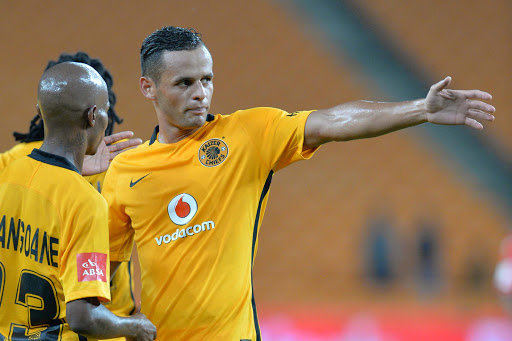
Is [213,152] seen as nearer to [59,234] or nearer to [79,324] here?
[59,234]

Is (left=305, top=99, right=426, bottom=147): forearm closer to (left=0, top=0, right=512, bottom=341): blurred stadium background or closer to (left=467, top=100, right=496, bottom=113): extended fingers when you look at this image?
(left=467, top=100, right=496, bottom=113): extended fingers

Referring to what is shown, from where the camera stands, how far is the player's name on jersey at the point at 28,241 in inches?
90.4

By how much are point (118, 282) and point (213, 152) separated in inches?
39.2

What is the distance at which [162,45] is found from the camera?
2.96 m

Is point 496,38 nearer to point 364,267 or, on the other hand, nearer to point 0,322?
point 364,267

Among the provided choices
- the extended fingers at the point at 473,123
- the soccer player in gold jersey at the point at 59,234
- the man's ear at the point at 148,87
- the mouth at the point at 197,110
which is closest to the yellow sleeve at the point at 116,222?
the man's ear at the point at 148,87

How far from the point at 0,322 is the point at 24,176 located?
51 cm

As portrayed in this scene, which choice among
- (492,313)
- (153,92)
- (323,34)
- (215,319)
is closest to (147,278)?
(215,319)

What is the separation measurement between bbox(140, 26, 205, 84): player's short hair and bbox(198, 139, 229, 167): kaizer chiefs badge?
37 centimetres

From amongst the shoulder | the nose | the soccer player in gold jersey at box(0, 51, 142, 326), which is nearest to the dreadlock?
the soccer player in gold jersey at box(0, 51, 142, 326)

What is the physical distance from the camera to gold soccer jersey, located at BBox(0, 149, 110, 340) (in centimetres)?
227

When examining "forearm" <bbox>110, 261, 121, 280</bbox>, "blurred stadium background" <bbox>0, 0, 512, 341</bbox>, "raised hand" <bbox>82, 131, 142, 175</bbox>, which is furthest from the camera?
"blurred stadium background" <bbox>0, 0, 512, 341</bbox>

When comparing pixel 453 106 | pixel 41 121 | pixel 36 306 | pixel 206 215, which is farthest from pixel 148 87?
pixel 453 106

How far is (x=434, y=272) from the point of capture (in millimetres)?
13586
